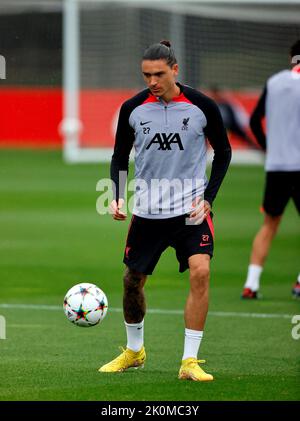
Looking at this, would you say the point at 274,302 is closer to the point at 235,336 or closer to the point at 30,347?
the point at 235,336

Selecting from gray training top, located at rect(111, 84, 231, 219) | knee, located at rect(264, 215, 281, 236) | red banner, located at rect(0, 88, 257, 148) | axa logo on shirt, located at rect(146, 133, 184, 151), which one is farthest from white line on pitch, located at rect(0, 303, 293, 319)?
red banner, located at rect(0, 88, 257, 148)

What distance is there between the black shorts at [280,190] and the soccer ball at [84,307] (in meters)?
4.04

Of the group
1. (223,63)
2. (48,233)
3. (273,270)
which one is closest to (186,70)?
(223,63)

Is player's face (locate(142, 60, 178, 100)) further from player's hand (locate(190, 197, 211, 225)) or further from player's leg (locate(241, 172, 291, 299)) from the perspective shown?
player's leg (locate(241, 172, 291, 299))

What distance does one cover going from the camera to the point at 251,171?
A: 97.5 ft

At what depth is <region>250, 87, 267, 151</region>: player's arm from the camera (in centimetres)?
1195

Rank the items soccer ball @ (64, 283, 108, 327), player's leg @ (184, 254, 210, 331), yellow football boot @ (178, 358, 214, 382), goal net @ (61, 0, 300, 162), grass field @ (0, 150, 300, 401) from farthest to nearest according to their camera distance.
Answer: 1. goal net @ (61, 0, 300, 162)
2. soccer ball @ (64, 283, 108, 327)
3. player's leg @ (184, 254, 210, 331)
4. yellow football boot @ (178, 358, 214, 382)
5. grass field @ (0, 150, 300, 401)

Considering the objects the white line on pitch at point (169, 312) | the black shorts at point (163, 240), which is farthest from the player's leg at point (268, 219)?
the black shorts at point (163, 240)

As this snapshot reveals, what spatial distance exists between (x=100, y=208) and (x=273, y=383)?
12197mm

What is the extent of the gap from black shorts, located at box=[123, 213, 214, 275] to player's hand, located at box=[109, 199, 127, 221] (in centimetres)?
21

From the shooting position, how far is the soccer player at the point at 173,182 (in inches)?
312

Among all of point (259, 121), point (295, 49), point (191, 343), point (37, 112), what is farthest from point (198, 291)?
point (37, 112)

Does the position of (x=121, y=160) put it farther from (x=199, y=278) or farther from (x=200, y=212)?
(x=199, y=278)
